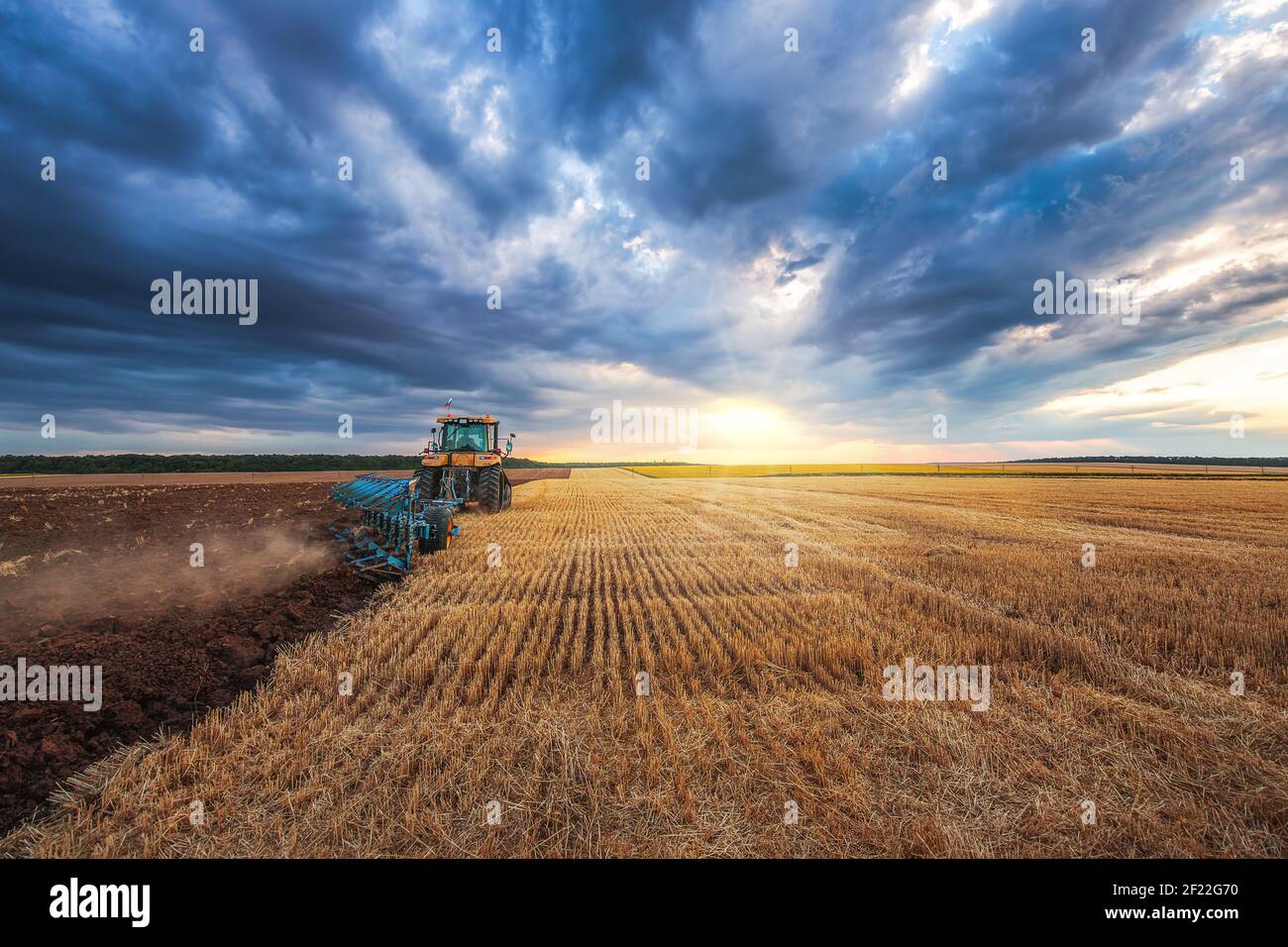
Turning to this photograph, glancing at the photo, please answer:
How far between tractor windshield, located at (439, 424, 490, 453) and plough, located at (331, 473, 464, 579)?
275 centimetres

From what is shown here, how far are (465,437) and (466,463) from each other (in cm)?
133

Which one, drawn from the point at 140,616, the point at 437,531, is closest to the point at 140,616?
the point at 140,616

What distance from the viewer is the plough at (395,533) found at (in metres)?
8.67

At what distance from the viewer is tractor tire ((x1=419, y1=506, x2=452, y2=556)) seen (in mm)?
10102

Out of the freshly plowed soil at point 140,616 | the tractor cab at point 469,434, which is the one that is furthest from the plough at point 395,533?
the tractor cab at point 469,434

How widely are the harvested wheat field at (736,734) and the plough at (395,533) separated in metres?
1.57

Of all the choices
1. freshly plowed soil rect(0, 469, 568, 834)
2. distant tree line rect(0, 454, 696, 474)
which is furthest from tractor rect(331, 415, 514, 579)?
distant tree line rect(0, 454, 696, 474)

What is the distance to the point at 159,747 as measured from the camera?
320 cm

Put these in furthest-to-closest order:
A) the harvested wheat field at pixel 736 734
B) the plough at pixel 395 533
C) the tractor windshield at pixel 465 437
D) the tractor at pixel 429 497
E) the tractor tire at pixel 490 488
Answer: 1. the tractor windshield at pixel 465 437
2. the tractor tire at pixel 490 488
3. the tractor at pixel 429 497
4. the plough at pixel 395 533
5. the harvested wheat field at pixel 736 734

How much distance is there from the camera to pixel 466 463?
15312 millimetres

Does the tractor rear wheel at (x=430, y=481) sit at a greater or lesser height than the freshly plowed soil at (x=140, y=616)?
greater

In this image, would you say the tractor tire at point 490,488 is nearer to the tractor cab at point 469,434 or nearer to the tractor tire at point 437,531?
the tractor cab at point 469,434
